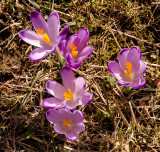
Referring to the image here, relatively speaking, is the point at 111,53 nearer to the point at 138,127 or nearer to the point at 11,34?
the point at 138,127

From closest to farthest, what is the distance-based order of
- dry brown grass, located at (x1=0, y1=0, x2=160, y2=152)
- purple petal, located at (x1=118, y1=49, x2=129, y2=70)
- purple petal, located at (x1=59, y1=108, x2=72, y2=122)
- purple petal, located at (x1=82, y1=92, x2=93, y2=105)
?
purple petal, located at (x1=82, y1=92, x2=93, y2=105), purple petal, located at (x1=59, y1=108, x2=72, y2=122), purple petal, located at (x1=118, y1=49, x2=129, y2=70), dry brown grass, located at (x1=0, y1=0, x2=160, y2=152)

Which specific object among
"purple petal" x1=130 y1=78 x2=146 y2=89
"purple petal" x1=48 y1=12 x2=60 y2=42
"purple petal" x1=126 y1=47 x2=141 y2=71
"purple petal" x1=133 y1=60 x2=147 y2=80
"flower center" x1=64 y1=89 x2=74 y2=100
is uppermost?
"purple petal" x1=48 y1=12 x2=60 y2=42

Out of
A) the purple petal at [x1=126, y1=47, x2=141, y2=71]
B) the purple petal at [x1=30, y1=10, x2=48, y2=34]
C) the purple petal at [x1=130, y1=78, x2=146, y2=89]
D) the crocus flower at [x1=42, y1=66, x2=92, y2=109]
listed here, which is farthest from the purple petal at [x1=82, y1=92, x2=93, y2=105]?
the purple petal at [x1=30, y1=10, x2=48, y2=34]

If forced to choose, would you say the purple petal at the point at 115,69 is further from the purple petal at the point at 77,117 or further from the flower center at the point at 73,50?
the purple petal at the point at 77,117

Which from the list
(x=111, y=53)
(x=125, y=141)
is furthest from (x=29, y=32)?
(x=125, y=141)

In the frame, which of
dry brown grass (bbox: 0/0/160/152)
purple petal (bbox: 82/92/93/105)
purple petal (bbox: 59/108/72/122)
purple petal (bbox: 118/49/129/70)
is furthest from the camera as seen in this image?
dry brown grass (bbox: 0/0/160/152)

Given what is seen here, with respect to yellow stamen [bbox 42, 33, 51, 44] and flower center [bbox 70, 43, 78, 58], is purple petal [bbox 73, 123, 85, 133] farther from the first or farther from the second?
yellow stamen [bbox 42, 33, 51, 44]

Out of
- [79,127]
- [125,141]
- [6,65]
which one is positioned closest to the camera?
[79,127]

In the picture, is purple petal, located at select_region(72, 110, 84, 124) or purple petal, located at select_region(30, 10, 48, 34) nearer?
purple petal, located at select_region(72, 110, 84, 124)
